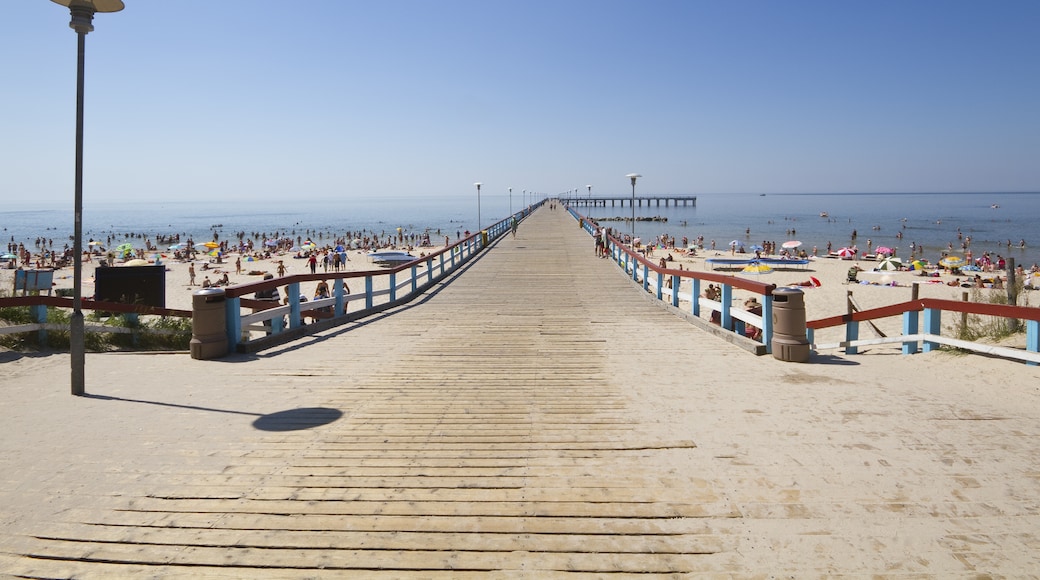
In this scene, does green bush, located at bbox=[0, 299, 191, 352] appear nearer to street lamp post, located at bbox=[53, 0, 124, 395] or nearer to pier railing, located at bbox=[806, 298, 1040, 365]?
street lamp post, located at bbox=[53, 0, 124, 395]

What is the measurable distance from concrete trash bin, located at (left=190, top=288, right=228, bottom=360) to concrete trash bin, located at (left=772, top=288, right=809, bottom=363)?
675 cm

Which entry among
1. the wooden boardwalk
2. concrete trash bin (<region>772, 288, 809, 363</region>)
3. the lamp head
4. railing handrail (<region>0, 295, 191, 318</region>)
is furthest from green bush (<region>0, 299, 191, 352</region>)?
concrete trash bin (<region>772, 288, 809, 363</region>)

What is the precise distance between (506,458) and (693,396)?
2348 mm

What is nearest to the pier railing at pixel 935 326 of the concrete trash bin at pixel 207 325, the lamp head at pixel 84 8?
the concrete trash bin at pixel 207 325

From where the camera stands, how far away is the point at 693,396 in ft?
18.8

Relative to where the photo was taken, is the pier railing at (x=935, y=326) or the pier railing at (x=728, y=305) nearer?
the pier railing at (x=935, y=326)

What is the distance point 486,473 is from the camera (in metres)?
3.90

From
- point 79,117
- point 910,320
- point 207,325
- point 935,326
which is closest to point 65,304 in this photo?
point 207,325

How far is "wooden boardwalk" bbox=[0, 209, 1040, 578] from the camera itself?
9.73 ft

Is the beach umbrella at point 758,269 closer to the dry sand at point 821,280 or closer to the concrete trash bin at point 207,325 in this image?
the dry sand at point 821,280

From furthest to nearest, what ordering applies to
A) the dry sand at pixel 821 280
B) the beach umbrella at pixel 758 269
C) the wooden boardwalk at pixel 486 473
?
the beach umbrella at pixel 758 269
the dry sand at pixel 821 280
the wooden boardwalk at pixel 486 473

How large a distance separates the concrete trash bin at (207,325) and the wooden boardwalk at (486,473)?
0.73 feet

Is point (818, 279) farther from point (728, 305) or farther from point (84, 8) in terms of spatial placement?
point (84, 8)

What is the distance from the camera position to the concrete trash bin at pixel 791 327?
7070 mm
